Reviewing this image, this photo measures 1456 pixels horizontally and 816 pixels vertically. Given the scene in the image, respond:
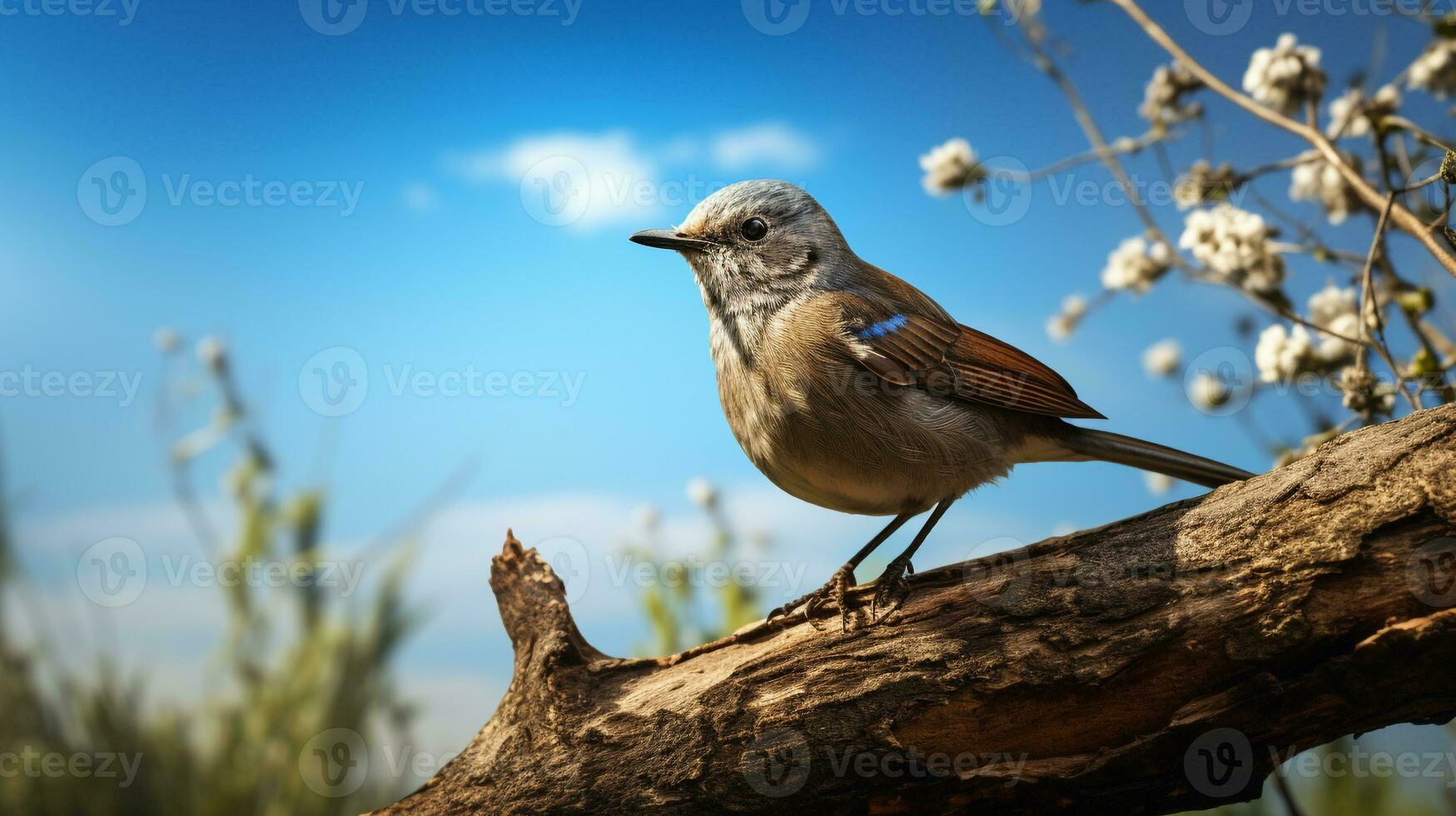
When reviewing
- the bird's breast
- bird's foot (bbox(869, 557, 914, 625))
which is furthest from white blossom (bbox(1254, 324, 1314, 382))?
bird's foot (bbox(869, 557, 914, 625))

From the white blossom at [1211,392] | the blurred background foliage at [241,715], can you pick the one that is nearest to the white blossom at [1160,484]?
the white blossom at [1211,392]

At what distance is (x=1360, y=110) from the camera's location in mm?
3963

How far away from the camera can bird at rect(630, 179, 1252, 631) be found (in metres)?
3.00

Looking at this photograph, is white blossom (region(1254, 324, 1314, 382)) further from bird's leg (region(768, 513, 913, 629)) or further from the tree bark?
bird's leg (region(768, 513, 913, 629))

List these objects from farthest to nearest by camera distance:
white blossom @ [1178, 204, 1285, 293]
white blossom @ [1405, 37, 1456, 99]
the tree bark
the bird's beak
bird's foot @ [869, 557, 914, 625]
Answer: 1. white blossom @ [1405, 37, 1456, 99]
2. white blossom @ [1178, 204, 1285, 293]
3. the bird's beak
4. bird's foot @ [869, 557, 914, 625]
5. the tree bark

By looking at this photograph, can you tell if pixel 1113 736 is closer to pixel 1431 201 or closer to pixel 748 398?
pixel 748 398

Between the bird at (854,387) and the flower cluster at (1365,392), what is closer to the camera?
the bird at (854,387)

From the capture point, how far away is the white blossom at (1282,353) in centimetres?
363

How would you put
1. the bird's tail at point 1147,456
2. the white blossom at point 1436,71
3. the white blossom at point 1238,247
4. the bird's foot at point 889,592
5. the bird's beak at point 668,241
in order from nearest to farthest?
the bird's foot at point 889,592 < the bird's tail at point 1147,456 < the bird's beak at point 668,241 < the white blossom at point 1238,247 < the white blossom at point 1436,71

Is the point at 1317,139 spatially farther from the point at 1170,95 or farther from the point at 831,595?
the point at 831,595

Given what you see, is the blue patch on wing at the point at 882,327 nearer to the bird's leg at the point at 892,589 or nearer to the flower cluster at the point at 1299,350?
the bird's leg at the point at 892,589

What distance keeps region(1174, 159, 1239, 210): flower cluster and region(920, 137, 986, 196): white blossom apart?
86 centimetres

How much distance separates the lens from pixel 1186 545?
2.65 meters

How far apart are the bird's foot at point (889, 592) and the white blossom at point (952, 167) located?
2132 mm
